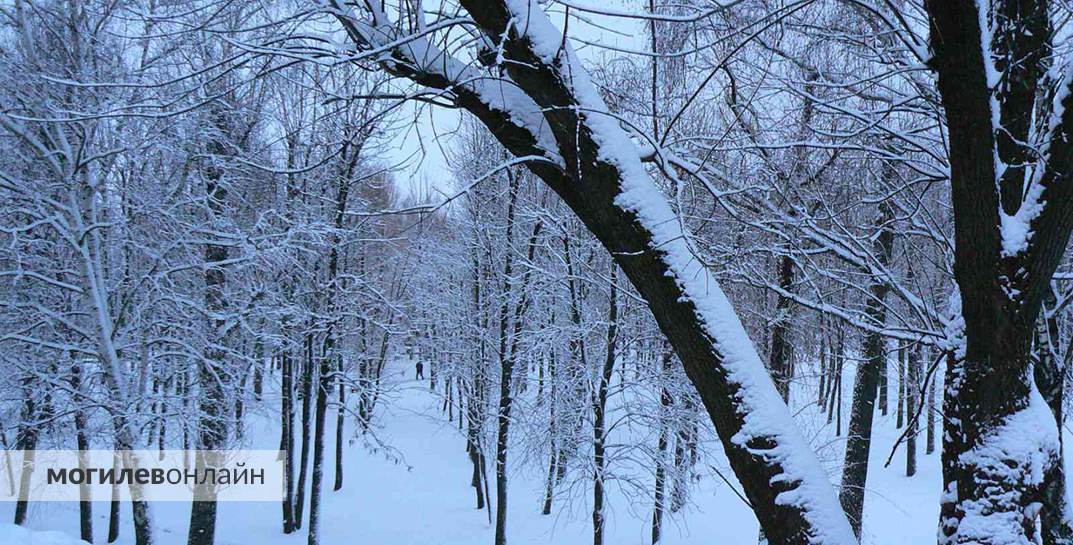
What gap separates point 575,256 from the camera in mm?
10719

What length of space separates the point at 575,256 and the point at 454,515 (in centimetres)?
887

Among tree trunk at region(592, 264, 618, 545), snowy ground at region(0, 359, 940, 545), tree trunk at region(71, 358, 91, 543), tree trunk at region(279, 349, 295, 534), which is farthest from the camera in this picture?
tree trunk at region(279, 349, 295, 534)

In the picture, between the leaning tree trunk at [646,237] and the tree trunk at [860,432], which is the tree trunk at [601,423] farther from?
the leaning tree trunk at [646,237]

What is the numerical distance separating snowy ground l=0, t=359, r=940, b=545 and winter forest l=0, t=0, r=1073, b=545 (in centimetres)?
15

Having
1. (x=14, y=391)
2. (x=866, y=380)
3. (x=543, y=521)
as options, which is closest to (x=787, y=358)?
(x=866, y=380)

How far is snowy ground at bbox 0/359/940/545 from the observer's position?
13.5m

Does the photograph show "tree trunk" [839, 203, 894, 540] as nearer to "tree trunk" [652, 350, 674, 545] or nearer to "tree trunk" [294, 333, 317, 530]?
"tree trunk" [652, 350, 674, 545]

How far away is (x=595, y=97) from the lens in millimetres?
2381

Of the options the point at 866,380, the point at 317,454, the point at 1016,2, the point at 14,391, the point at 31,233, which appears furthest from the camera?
the point at 317,454

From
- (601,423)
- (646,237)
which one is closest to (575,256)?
(601,423)

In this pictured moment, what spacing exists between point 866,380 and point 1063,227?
6272 mm

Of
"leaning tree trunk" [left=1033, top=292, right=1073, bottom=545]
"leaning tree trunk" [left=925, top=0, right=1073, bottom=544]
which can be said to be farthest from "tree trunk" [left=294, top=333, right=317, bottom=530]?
"leaning tree trunk" [left=925, top=0, right=1073, bottom=544]

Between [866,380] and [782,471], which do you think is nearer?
[782,471]

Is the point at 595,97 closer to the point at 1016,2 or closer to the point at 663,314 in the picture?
the point at 663,314
